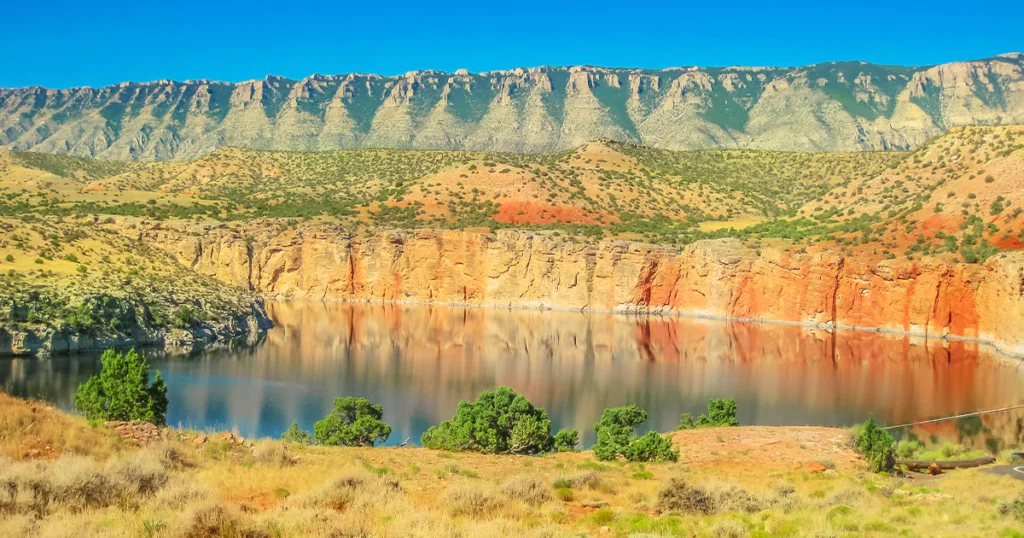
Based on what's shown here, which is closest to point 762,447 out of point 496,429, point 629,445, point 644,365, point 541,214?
point 629,445

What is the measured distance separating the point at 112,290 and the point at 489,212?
156 ft

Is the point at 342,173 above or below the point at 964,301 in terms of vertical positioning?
above

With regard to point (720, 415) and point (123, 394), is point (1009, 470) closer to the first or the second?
point (720, 415)

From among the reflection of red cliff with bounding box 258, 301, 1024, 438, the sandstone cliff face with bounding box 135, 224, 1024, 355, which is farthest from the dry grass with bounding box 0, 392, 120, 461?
the sandstone cliff face with bounding box 135, 224, 1024, 355

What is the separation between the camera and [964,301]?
6281 cm

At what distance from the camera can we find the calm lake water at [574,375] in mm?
35438

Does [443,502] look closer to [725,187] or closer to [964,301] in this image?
[964,301]

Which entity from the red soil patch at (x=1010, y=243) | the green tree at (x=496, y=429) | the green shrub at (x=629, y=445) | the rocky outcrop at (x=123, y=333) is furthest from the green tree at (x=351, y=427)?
the red soil patch at (x=1010, y=243)

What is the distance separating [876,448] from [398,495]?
14.2 m

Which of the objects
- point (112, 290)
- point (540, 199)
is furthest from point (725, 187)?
point (112, 290)

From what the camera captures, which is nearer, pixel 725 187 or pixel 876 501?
pixel 876 501

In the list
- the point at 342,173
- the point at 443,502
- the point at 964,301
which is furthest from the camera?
the point at 342,173

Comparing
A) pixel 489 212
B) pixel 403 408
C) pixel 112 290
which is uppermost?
pixel 489 212

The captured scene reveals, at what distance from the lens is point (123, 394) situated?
27109 mm
